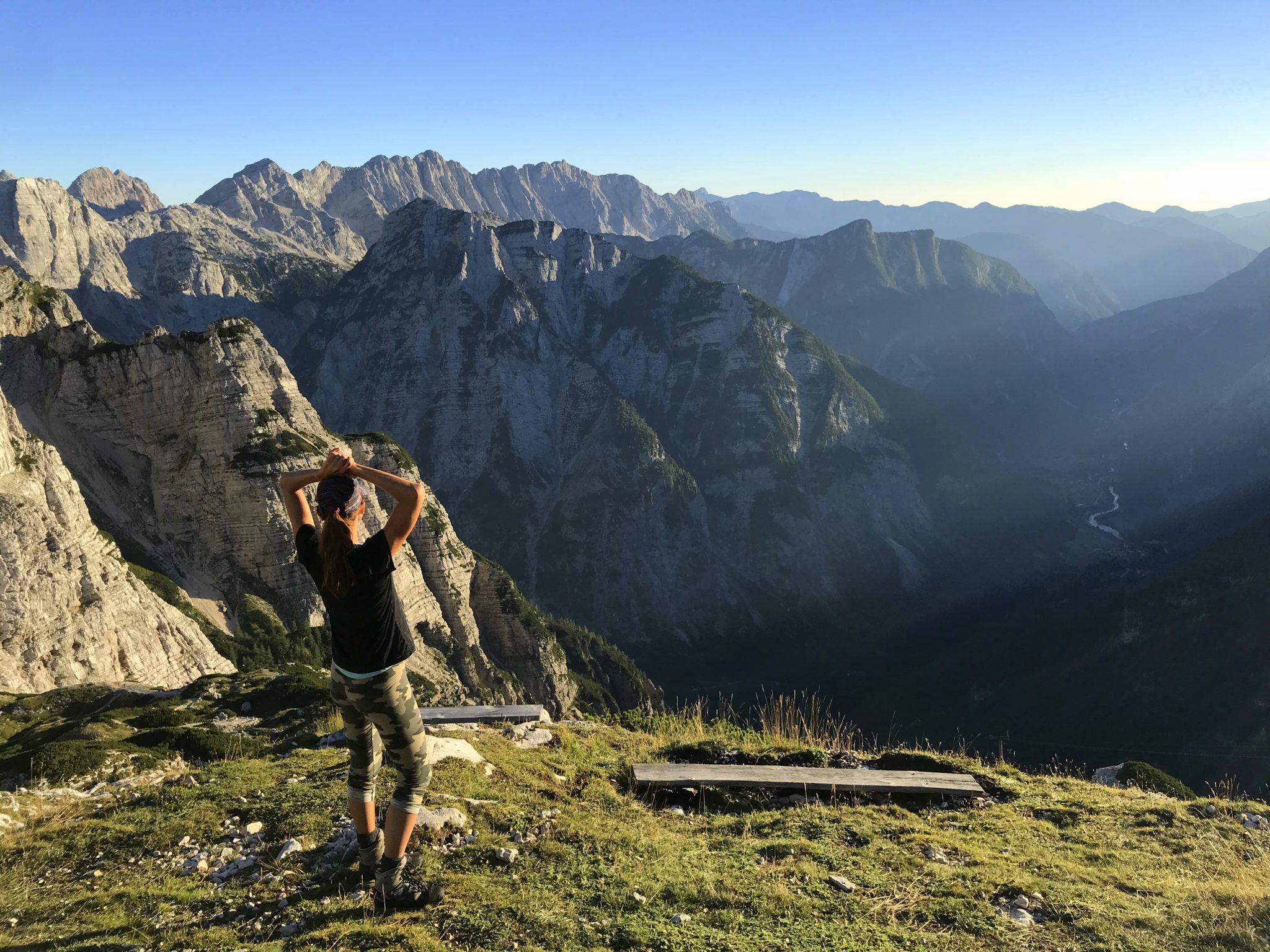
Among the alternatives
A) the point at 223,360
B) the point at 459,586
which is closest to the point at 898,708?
the point at 459,586

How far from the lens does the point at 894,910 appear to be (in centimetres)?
878

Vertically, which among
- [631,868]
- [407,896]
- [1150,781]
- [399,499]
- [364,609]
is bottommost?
[1150,781]

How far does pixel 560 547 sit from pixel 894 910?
169 metres

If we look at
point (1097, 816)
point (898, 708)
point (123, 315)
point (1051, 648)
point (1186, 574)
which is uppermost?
point (123, 315)

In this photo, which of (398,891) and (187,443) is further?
(187,443)

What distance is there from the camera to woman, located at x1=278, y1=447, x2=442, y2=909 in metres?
7.66

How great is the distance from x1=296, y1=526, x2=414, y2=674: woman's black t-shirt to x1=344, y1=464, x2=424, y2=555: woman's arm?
0.66 feet

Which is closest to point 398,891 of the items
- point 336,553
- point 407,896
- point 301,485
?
point 407,896

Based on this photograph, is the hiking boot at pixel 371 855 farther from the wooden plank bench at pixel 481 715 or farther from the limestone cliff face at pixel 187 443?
the limestone cliff face at pixel 187 443

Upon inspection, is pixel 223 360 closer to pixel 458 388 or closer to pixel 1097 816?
pixel 1097 816

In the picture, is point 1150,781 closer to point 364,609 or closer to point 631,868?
point 631,868

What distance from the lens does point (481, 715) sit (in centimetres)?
1672

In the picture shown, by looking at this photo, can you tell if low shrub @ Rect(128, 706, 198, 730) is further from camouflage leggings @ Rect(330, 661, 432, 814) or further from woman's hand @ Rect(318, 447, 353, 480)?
woman's hand @ Rect(318, 447, 353, 480)

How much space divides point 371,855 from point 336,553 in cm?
353
